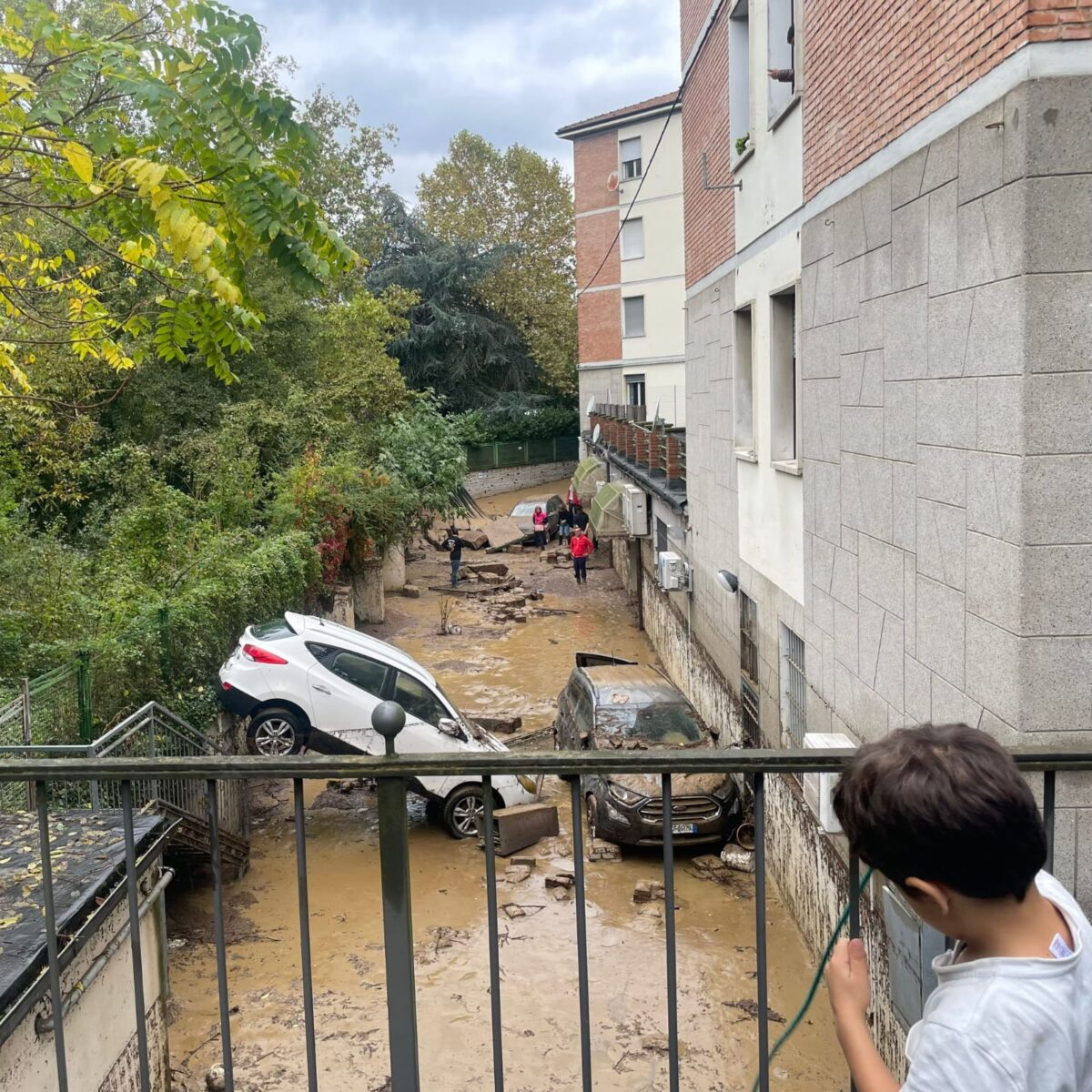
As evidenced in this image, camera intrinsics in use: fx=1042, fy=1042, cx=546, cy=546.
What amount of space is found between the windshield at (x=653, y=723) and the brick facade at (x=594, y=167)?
30041mm

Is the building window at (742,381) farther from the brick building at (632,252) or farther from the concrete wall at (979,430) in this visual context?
the brick building at (632,252)

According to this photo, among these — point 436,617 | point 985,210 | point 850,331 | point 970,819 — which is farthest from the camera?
point 436,617

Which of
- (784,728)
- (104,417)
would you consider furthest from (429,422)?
(784,728)

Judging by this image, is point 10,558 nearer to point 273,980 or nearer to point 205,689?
point 205,689

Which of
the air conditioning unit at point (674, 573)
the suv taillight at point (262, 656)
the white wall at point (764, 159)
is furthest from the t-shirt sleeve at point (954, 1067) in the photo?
the air conditioning unit at point (674, 573)

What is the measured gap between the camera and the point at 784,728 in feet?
35.0

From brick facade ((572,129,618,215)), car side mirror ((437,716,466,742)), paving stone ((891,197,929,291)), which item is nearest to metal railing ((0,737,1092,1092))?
paving stone ((891,197,929,291))

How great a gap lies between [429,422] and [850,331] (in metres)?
20.9

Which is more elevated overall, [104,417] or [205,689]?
[104,417]

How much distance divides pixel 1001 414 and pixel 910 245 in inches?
65.9

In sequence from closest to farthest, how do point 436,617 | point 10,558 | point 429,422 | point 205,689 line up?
point 10,558
point 205,689
point 436,617
point 429,422

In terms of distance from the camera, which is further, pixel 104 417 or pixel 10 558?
pixel 104 417

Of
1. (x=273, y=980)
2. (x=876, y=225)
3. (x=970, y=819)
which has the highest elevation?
(x=876, y=225)

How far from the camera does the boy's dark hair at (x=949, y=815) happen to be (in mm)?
1569
